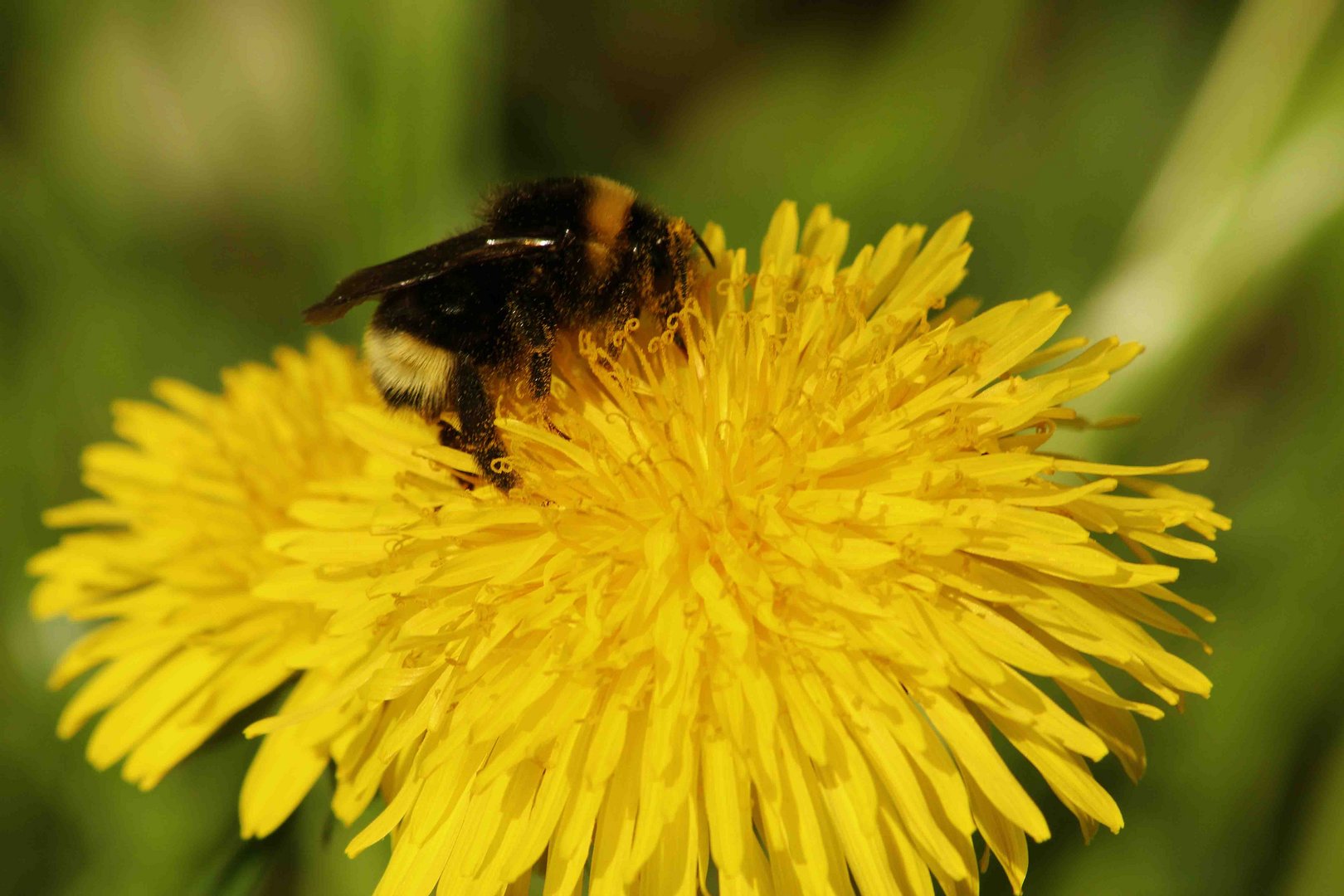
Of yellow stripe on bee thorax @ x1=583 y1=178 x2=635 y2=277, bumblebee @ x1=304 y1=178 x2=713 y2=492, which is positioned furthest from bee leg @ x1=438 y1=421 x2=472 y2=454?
yellow stripe on bee thorax @ x1=583 y1=178 x2=635 y2=277

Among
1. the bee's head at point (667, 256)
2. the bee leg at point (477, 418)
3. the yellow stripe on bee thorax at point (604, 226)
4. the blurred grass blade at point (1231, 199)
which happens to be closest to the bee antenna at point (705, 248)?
the bee's head at point (667, 256)

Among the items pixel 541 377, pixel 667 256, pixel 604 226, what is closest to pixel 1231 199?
pixel 667 256

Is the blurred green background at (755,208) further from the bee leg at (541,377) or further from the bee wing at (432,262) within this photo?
the bee wing at (432,262)

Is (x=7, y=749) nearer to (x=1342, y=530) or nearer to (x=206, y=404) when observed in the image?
(x=206, y=404)

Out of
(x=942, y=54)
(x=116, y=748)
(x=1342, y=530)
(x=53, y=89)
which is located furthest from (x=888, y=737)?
(x=53, y=89)

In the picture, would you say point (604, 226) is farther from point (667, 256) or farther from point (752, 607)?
point (752, 607)
